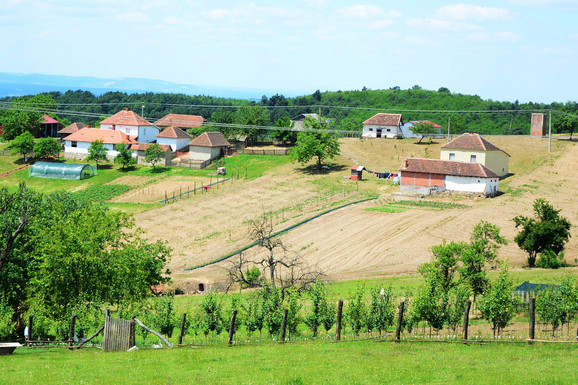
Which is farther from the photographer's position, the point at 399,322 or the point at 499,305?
the point at 499,305

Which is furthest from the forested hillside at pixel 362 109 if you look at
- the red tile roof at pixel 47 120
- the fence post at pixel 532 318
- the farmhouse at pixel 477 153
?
the fence post at pixel 532 318

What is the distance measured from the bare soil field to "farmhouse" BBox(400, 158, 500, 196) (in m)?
1.95

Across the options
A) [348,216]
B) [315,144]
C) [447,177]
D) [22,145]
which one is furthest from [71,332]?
[22,145]

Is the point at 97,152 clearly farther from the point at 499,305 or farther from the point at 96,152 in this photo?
the point at 499,305

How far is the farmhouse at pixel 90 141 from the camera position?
97938 mm

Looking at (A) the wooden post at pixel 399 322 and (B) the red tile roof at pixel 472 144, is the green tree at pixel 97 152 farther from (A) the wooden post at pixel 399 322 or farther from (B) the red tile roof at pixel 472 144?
(A) the wooden post at pixel 399 322

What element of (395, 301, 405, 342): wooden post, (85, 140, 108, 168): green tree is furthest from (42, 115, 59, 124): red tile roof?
(395, 301, 405, 342): wooden post

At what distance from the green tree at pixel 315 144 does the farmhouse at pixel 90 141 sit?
98.9ft

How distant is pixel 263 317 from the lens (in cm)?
2791

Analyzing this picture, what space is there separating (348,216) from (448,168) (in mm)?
15004

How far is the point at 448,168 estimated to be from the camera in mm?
69375

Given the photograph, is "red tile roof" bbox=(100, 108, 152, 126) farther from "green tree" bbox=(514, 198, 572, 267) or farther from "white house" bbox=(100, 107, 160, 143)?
"green tree" bbox=(514, 198, 572, 267)

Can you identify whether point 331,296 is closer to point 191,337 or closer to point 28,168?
point 191,337

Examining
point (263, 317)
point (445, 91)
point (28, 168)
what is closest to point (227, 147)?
point (28, 168)
